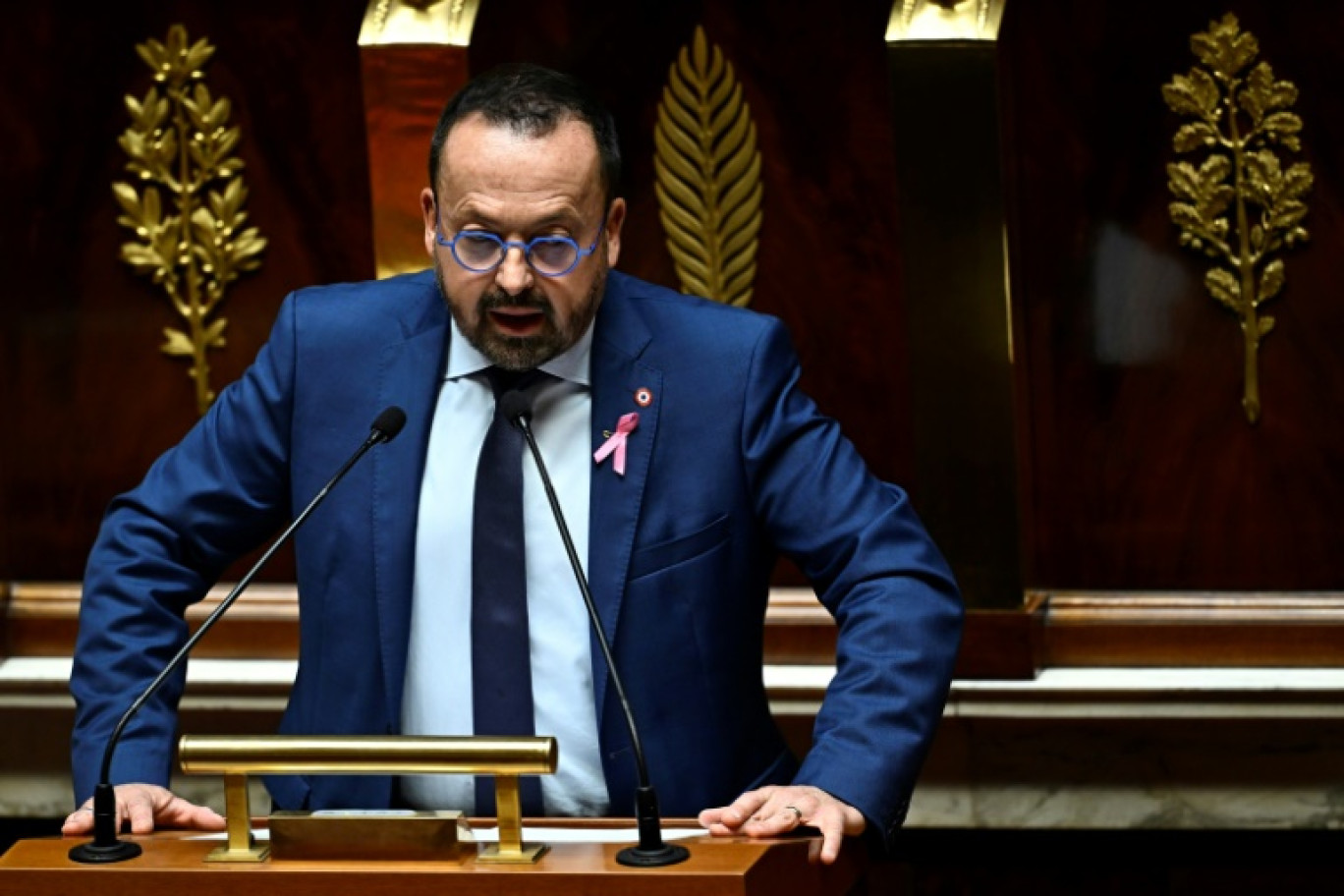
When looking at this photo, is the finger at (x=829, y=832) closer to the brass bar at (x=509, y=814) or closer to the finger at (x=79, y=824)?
the brass bar at (x=509, y=814)

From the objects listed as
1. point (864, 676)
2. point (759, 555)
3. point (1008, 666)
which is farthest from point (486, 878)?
point (1008, 666)

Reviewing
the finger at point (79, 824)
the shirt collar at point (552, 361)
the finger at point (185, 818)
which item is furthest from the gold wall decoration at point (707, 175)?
the finger at point (79, 824)

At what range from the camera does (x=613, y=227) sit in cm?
277

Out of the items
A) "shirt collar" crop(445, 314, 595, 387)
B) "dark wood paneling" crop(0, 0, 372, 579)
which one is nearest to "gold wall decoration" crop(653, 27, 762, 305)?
"dark wood paneling" crop(0, 0, 372, 579)

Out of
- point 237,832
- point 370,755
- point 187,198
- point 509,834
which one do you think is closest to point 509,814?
point 509,834

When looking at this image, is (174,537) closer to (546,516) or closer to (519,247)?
(546,516)

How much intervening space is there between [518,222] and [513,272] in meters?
0.05

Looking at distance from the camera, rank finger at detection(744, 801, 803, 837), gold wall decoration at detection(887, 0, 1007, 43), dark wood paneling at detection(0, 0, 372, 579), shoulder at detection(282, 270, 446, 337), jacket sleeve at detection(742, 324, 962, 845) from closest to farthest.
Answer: finger at detection(744, 801, 803, 837) < jacket sleeve at detection(742, 324, 962, 845) < shoulder at detection(282, 270, 446, 337) < gold wall decoration at detection(887, 0, 1007, 43) < dark wood paneling at detection(0, 0, 372, 579)

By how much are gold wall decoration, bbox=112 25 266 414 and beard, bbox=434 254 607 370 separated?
1.45m

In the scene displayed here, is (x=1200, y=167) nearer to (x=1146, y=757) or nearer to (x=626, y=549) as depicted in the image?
(x=1146, y=757)

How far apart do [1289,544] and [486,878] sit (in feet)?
6.85

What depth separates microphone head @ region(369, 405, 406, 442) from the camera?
2.47 meters

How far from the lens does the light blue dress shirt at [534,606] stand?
2.69 m

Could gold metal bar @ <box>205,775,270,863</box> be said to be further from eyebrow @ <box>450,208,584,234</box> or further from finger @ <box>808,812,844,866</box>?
eyebrow @ <box>450,208,584,234</box>
